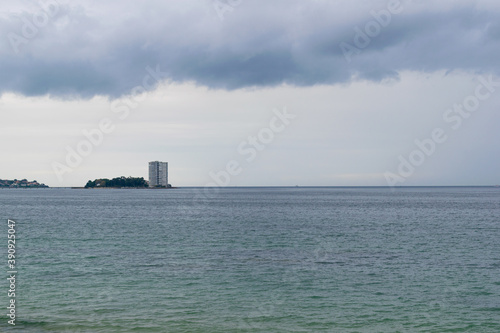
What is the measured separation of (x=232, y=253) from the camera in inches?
1935

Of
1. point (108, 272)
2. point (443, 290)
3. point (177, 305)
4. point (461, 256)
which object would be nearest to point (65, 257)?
point (108, 272)

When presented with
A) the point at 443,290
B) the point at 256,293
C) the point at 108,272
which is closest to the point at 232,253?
the point at 108,272

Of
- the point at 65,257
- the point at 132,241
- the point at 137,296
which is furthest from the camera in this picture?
the point at 132,241

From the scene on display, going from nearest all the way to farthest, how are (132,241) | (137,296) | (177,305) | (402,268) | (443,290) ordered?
(177,305) → (137,296) → (443,290) → (402,268) → (132,241)

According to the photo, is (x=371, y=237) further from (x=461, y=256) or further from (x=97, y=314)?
(x=97, y=314)

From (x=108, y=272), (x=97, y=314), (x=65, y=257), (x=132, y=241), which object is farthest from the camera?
(x=132, y=241)

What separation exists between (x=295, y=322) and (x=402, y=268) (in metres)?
19.0

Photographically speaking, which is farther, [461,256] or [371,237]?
[371,237]

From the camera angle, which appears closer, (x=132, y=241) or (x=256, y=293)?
(x=256, y=293)

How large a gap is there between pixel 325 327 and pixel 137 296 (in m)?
12.8

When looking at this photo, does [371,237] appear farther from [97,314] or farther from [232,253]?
[97,314]

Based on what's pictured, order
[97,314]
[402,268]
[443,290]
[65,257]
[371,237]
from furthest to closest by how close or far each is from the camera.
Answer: [371,237]
[65,257]
[402,268]
[443,290]
[97,314]

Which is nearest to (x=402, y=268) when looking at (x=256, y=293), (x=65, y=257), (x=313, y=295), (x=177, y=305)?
(x=313, y=295)

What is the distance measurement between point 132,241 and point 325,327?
132ft
